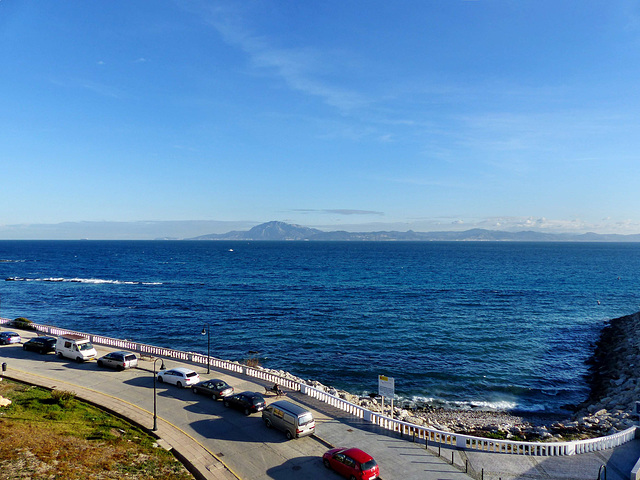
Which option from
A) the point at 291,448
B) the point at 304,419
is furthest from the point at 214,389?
the point at 291,448

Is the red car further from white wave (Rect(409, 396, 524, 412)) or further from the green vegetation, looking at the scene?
white wave (Rect(409, 396, 524, 412))

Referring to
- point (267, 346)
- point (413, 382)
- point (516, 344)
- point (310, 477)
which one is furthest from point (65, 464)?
point (516, 344)

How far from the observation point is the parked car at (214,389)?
86.1ft

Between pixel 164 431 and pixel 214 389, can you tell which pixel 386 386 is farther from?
pixel 164 431

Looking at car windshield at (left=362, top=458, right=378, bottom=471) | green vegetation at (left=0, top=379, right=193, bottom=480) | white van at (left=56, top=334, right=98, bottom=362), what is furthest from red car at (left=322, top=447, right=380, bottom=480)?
white van at (left=56, top=334, right=98, bottom=362)

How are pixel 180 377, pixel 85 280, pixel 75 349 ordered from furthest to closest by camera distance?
pixel 85 280
pixel 75 349
pixel 180 377

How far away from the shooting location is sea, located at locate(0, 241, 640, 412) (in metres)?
39.4

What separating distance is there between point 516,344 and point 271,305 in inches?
1639

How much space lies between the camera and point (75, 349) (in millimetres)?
34312

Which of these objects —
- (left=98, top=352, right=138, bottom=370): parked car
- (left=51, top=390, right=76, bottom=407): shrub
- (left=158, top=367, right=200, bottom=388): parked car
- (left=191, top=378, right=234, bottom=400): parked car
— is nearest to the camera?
(left=51, top=390, right=76, bottom=407): shrub

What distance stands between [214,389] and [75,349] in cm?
1616

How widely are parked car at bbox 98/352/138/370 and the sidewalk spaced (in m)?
3.66

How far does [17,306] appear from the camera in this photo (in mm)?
72375

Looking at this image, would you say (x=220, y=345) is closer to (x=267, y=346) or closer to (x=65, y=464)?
(x=267, y=346)
